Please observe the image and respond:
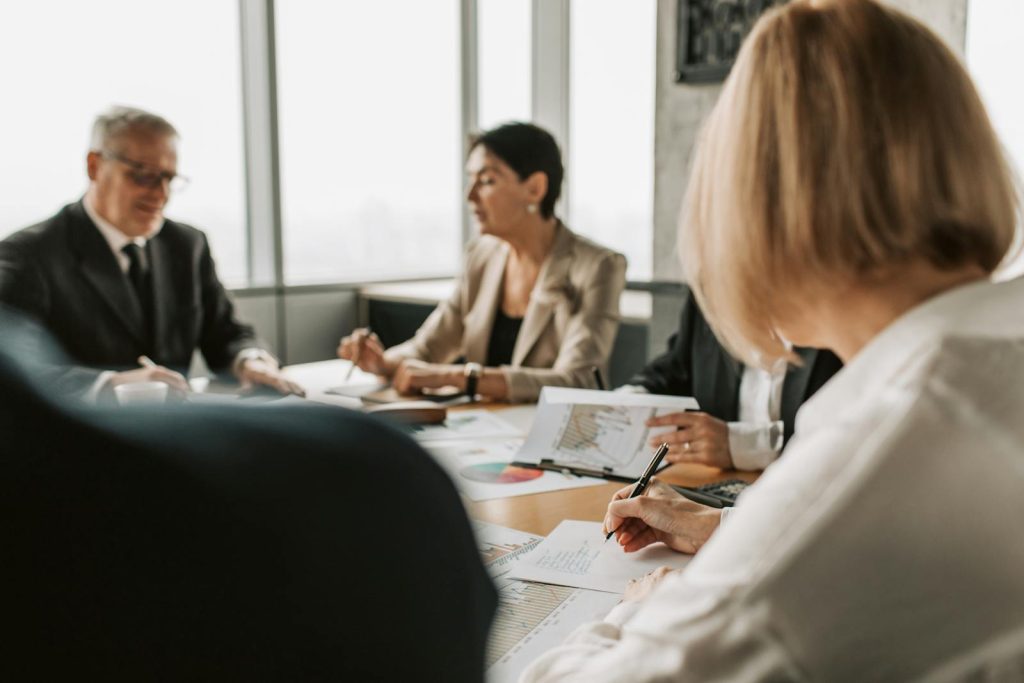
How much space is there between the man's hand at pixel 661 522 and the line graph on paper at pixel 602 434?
41 centimetres

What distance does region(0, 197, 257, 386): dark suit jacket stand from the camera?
8.33 feet

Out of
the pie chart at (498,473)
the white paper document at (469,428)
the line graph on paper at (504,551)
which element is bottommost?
the white paper document at (469,428)

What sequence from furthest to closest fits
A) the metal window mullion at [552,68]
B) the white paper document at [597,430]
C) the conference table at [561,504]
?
the metal window mullion at [552,68]
the white paper document at [597,430]
the conference table at [561,504]

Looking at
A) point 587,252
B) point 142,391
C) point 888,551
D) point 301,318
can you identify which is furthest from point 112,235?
point 888,551

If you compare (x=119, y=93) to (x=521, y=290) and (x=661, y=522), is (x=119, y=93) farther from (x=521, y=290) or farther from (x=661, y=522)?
(x=661, y=522)

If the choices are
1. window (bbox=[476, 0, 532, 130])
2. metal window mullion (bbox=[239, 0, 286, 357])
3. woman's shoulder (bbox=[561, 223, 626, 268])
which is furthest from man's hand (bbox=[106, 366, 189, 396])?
window (bbox=[476, 0, 532, 130])

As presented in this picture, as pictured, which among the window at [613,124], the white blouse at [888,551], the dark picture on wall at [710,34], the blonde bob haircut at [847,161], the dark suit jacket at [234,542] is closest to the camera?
the dark suit jacket at [234,542]

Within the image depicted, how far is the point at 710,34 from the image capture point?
150 inches

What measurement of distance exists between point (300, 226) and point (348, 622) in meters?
4.46

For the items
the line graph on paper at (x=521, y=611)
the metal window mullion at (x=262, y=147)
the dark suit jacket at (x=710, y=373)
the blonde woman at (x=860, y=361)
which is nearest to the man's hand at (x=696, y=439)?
the dark suit jacket at (x=710, y=373)

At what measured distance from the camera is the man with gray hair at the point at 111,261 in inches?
100

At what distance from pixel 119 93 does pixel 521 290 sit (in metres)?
2.16

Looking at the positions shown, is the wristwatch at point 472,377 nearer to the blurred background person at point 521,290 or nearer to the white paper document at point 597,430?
the blurred background person at point 521,290

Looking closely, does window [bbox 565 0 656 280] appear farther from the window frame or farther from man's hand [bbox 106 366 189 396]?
man's hand [bbox 106 366 189 396]
